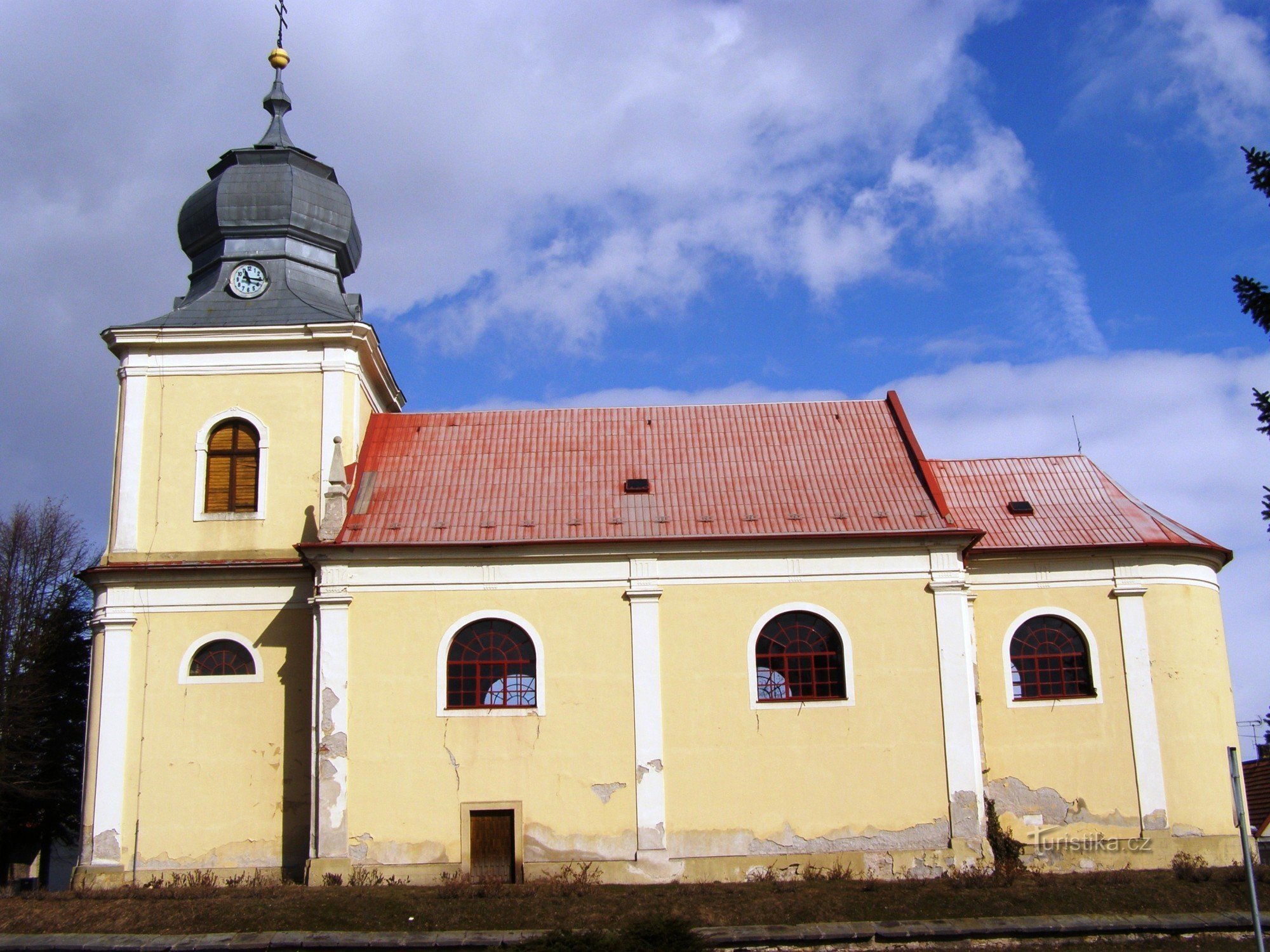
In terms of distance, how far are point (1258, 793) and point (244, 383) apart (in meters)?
25.2

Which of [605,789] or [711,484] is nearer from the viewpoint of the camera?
[605,789]

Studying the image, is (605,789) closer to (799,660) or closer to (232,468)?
(799,660)

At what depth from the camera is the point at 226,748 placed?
2178 centimetres

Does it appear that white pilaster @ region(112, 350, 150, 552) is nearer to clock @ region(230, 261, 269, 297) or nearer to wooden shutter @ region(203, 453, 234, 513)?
wooden shutter @ region(203, 453, 234, 513)

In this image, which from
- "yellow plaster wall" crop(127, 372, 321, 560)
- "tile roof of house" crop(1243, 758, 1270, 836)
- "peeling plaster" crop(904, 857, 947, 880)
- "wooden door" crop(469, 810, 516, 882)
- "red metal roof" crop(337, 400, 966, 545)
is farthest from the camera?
"tile roof of house" crop(1243, 758, 1270, 836)

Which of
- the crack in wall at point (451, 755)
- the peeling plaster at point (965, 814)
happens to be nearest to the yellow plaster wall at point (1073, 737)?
the peeling plaster at point (965, 814)

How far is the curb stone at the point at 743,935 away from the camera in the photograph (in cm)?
1634

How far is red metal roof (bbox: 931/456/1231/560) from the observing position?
75.9 ft

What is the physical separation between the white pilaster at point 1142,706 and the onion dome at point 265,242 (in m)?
16.4

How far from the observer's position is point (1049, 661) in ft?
74.6

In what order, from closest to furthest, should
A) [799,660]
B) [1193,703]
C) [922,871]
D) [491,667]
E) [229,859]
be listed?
[922,871] < [229,859] < [491,667] < [799,660] < [1193,703]

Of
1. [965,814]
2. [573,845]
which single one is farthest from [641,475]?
[965,814]

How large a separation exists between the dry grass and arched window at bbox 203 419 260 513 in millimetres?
7274

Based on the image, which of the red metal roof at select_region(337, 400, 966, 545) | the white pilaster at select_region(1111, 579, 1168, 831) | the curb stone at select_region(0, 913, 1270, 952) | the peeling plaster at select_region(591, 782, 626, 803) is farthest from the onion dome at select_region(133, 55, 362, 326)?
the white pilaster at select_region(1111, 579, 1168, 831)
